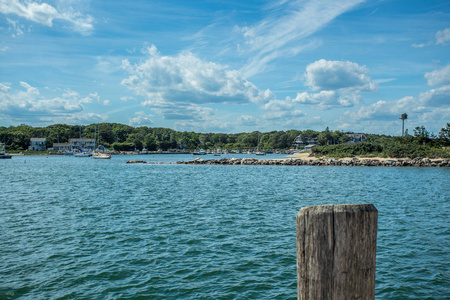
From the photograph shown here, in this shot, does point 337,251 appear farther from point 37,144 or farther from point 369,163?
point 37,144

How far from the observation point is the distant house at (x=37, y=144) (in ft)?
477

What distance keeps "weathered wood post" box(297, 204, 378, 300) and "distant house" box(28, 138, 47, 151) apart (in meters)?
166

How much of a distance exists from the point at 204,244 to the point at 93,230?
4992 mm

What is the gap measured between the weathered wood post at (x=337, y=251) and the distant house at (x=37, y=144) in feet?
543

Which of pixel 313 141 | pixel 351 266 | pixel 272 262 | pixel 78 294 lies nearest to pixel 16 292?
pixel 78 294

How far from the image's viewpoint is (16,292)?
303 inches

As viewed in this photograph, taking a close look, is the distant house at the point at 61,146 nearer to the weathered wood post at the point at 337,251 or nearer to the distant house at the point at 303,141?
the distant house at the point at 303,141

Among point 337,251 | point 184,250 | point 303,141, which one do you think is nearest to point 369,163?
point 184,250

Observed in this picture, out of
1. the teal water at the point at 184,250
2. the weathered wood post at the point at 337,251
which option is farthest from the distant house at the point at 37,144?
the weathered wood post at the point at 337,251

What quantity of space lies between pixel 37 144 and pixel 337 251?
551 feet

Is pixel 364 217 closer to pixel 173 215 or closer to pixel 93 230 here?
pixel 93 230

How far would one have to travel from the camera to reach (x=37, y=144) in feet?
483

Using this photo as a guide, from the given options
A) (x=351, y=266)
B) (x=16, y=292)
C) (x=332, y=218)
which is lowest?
(x=16, y=292)

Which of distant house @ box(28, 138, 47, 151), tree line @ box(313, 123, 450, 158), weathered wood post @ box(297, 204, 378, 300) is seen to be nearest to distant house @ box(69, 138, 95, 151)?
distant house @ box(28, 138, 47, 151)
